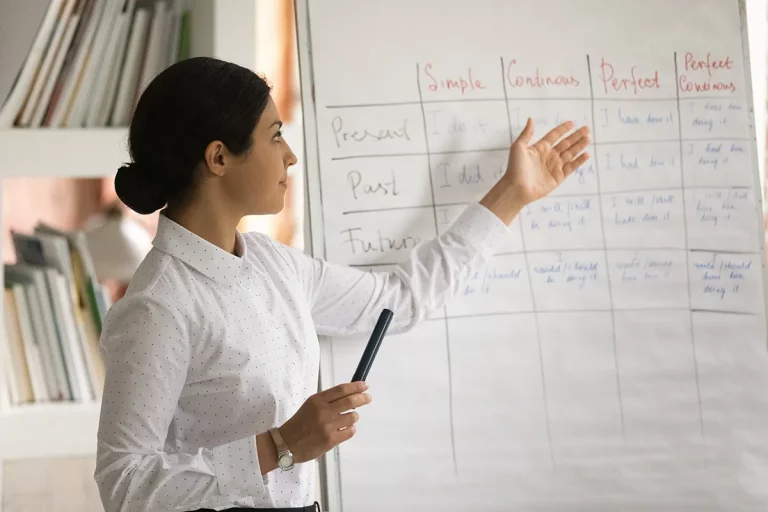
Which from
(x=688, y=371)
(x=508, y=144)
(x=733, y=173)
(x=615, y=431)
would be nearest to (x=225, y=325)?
(x=508, y=144)

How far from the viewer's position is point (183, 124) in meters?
1.24

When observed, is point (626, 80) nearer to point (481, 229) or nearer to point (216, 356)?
point (481, 229)

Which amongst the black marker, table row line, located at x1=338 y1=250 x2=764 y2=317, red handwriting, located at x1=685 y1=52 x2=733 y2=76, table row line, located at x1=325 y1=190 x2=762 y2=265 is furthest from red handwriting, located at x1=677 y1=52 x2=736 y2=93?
the black marker

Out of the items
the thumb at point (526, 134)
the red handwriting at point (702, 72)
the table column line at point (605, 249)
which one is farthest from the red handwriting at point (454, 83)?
the red handwriting at point (702, 72)

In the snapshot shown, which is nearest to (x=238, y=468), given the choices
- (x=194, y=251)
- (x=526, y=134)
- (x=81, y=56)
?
(x=194, y=251)

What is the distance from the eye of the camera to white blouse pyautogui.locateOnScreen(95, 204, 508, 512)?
116 cm

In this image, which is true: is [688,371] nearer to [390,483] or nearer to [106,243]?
[390,483]

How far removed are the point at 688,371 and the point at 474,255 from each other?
1.75ft

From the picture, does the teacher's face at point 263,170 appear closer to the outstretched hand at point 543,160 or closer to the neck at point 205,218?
the neck at point 205,218

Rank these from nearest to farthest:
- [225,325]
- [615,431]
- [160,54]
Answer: [225,325] < [615,431] < [160,54]

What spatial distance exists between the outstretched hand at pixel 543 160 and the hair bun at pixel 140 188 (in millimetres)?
654

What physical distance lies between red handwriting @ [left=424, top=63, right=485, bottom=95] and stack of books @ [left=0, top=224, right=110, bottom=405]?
876 millimetres

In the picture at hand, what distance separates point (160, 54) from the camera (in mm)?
1895

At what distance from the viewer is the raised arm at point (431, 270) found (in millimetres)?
1520
